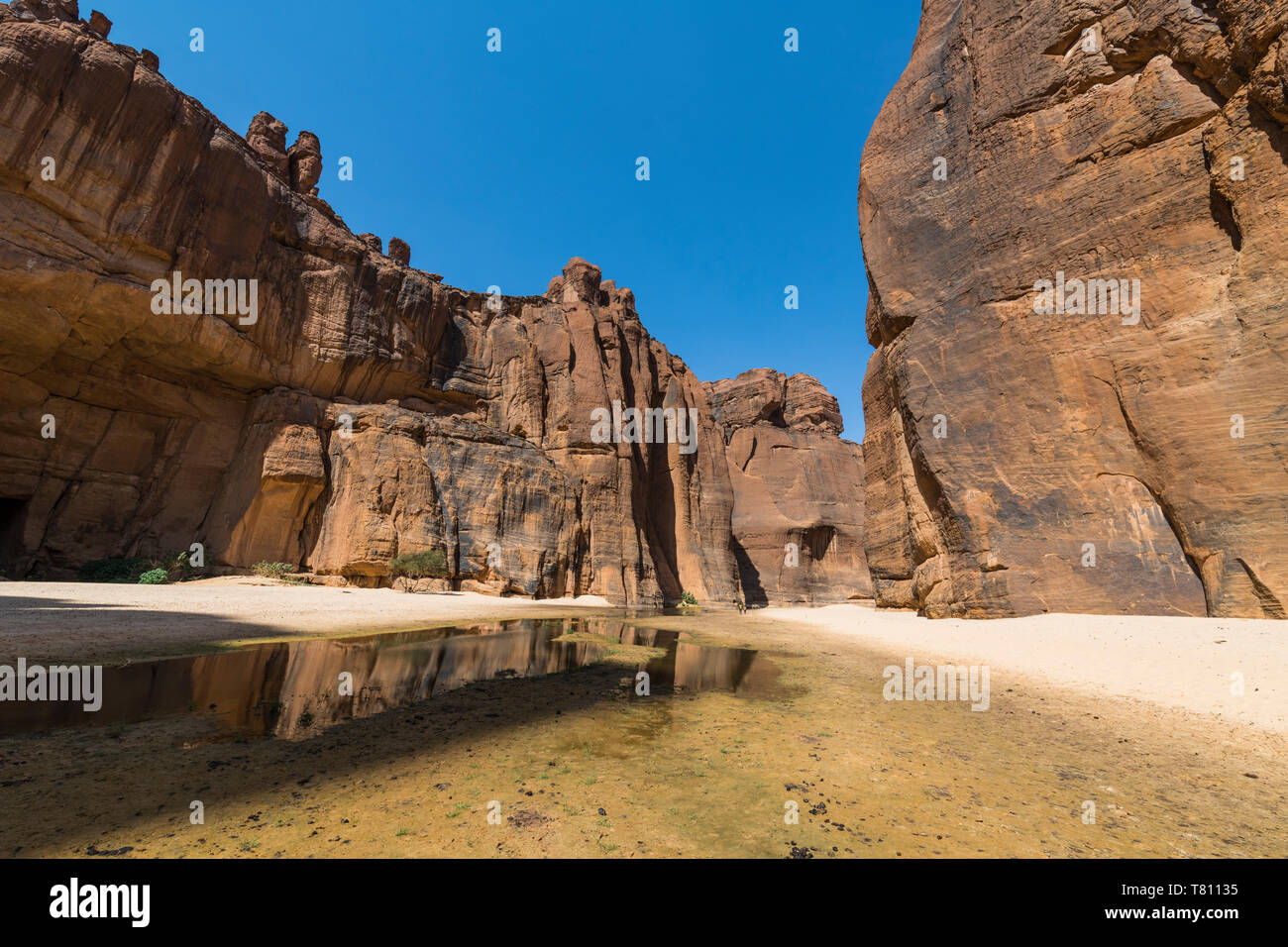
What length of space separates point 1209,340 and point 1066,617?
27.9 ft

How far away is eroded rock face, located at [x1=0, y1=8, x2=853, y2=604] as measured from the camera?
75.7ft

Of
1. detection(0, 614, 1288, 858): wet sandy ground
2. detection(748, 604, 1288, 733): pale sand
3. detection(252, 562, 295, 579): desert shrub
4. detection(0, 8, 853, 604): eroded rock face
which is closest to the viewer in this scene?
detection(0, 614, 1288, 858): wet sandy ground

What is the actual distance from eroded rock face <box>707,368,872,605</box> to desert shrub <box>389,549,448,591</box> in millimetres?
36101

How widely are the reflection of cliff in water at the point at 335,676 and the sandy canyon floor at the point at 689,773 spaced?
Result: 1.25ft

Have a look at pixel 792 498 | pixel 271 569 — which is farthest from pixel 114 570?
pixel 792 498

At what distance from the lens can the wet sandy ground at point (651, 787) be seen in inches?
123

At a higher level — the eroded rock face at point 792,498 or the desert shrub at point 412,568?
the eroded rock face at point 792,498

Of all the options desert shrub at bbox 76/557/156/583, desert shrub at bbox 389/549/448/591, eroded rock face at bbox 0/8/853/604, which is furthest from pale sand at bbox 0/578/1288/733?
eroded rock face at bbox 0/8/853/604

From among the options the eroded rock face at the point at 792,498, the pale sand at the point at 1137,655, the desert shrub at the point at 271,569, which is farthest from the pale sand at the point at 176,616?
the eroded rock face at the point at 792,498

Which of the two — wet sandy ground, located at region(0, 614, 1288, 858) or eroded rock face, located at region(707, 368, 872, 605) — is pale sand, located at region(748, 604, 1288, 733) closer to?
wet sandy ground, located at region(0, 614, 1288, 858)

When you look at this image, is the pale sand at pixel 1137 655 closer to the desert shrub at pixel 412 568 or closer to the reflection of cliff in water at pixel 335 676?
the reflection of cliff in water at pixel 335 676

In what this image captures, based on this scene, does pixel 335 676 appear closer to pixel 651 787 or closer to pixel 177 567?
pixel 651 787
